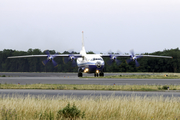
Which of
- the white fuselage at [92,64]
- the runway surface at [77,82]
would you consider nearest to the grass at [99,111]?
the runway surface at [77,82]

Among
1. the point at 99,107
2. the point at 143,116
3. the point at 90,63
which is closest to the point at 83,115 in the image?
the point at 99,107

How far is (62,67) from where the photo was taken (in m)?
144

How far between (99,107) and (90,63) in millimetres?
38721

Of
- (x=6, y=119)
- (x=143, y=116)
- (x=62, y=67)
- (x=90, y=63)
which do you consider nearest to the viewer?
(x=6, y=119)

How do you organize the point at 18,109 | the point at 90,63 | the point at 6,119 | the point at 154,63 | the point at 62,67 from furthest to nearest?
the point at 62,67, the point at 154,63, the point at 90,63, the point at 18,109, the point at 6,119

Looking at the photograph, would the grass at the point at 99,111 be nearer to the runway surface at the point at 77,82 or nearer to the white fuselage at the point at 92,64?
the runway surface at the point at 77,82

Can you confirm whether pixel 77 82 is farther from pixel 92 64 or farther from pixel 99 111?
pixel 99 111

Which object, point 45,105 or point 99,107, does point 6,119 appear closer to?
point 45,105

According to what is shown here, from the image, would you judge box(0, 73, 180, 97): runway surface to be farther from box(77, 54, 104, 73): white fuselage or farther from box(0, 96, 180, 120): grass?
box(77, 54, 104, 73): white fuselage

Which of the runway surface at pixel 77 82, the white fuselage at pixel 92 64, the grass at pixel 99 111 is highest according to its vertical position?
the white fuselage at pixel 92 64

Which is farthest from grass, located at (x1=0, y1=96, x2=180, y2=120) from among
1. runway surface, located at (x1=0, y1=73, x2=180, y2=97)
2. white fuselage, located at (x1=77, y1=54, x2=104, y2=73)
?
white fuselage, located at (x1=77, y1=54, x2=104, y2=73)

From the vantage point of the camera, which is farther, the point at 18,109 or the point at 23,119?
the point at 18,109

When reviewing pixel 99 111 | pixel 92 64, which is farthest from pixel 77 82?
pixel 99 111

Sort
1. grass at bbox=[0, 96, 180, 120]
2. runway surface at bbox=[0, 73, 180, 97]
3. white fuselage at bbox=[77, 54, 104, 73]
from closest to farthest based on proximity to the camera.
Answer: grass at bbox=[0, 96, 180, 120] < runway surface at bbox=[0, 73, 180, 97] < white fuselage at bbox=[77, 54, 104, 73]
